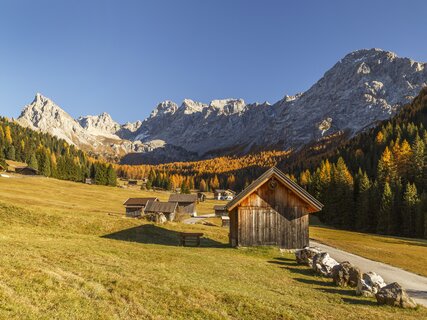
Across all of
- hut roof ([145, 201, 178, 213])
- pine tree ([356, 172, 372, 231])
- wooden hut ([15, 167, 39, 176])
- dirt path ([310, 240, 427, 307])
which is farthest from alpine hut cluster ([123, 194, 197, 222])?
wooden hut ([15, 167, 39, 176])

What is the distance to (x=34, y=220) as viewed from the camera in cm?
3756

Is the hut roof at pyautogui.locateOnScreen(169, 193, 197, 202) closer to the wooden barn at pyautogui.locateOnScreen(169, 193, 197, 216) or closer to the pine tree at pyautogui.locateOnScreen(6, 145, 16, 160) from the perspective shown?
the wooden barn at pyautogui.locateOnScreen(169, 193, 197, 216)

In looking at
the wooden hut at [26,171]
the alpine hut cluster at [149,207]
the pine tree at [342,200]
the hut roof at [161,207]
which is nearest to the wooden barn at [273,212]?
the alpine hut cluster at [149,207]

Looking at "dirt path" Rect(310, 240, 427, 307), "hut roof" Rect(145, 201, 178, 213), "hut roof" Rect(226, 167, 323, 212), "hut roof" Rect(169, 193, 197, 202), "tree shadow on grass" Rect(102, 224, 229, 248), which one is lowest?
"dirt path" Rect(310, 240, 427, 307)

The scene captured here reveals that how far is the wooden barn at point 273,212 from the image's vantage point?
3556 cm

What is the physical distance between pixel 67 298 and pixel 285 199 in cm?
2710

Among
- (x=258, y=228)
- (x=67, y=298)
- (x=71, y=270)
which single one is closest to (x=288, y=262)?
(x=258, y=228)

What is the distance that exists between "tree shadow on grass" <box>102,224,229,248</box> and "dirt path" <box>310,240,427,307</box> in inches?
538

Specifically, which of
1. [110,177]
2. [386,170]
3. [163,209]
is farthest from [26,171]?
[386,170]

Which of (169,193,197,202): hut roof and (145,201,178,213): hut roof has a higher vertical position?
(169,193,197,202): hut roof

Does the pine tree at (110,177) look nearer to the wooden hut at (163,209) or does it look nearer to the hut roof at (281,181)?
the wooden hut at (163,209)

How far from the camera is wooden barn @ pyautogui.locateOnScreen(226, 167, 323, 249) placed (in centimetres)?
3556

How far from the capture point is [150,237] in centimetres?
3925

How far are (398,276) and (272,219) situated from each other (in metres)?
12.3
